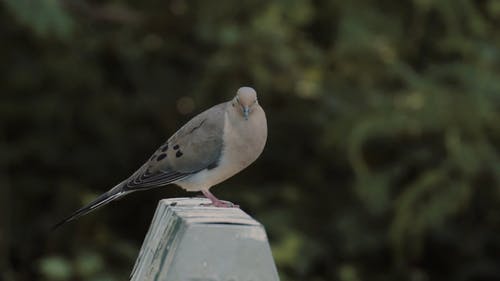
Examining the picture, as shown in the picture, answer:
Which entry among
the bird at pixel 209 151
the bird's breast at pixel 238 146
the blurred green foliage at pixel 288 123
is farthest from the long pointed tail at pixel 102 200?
the blurred green foliage at pixel 288 123

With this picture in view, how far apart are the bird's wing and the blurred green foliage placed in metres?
1.80

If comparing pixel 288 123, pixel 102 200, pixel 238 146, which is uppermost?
pixel 288 123

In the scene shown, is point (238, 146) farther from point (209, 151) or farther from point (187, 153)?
point (187, 153)

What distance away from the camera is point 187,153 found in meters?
3.10

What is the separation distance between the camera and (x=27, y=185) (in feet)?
20.2

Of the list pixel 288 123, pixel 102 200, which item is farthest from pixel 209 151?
pixel 288 123

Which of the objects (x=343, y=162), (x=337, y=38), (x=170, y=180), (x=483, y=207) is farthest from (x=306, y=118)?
(x=170, y=180)

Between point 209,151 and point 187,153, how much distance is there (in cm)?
11

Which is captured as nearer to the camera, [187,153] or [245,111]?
[245,111]

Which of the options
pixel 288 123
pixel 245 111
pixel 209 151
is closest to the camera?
pixel 245 111

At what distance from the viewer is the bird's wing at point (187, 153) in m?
3.01

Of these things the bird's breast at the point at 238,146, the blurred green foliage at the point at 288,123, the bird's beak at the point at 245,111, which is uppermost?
the blurred green foliage at the point at 288,123

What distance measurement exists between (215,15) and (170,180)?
7.97 feet

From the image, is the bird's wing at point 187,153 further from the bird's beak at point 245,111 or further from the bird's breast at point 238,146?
the bird's beak at point 245,111
